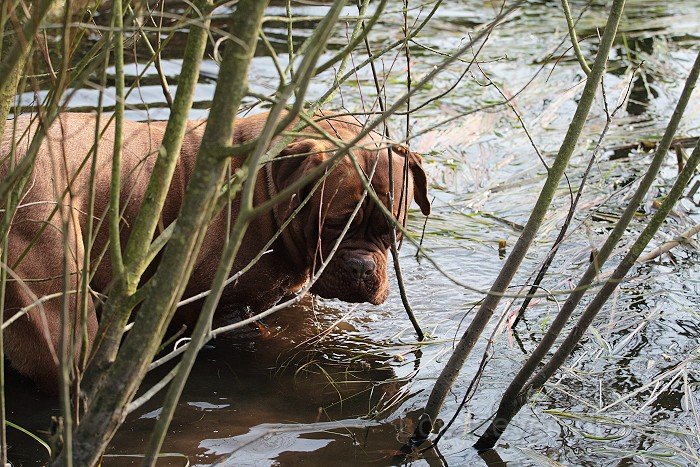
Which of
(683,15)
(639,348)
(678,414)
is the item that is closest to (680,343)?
(639,348)

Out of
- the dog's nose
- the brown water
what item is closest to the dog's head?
the dog's nose

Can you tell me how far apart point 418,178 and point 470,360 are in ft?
2.98

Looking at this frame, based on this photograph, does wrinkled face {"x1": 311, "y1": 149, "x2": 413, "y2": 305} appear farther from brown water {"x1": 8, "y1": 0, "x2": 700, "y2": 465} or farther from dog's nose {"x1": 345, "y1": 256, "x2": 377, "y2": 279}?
brown water {"x1": 8, "y1": 0, "x2": 700, "y2": 465}

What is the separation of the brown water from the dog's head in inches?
14.9

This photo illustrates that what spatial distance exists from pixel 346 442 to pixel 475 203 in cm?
312

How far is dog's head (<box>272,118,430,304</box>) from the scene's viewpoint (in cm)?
448

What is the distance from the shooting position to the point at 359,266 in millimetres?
4531

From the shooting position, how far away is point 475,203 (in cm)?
677

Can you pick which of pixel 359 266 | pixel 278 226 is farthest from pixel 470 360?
pixel 278 226

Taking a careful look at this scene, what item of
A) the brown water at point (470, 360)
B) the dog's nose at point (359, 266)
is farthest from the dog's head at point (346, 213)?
the brown water at point (470, 360)

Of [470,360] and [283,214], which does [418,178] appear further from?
[470,360]

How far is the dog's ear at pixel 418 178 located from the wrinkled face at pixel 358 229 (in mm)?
46

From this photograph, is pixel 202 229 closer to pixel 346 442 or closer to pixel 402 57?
pixel 346 442

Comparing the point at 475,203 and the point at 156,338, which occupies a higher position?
the point at 156,338
